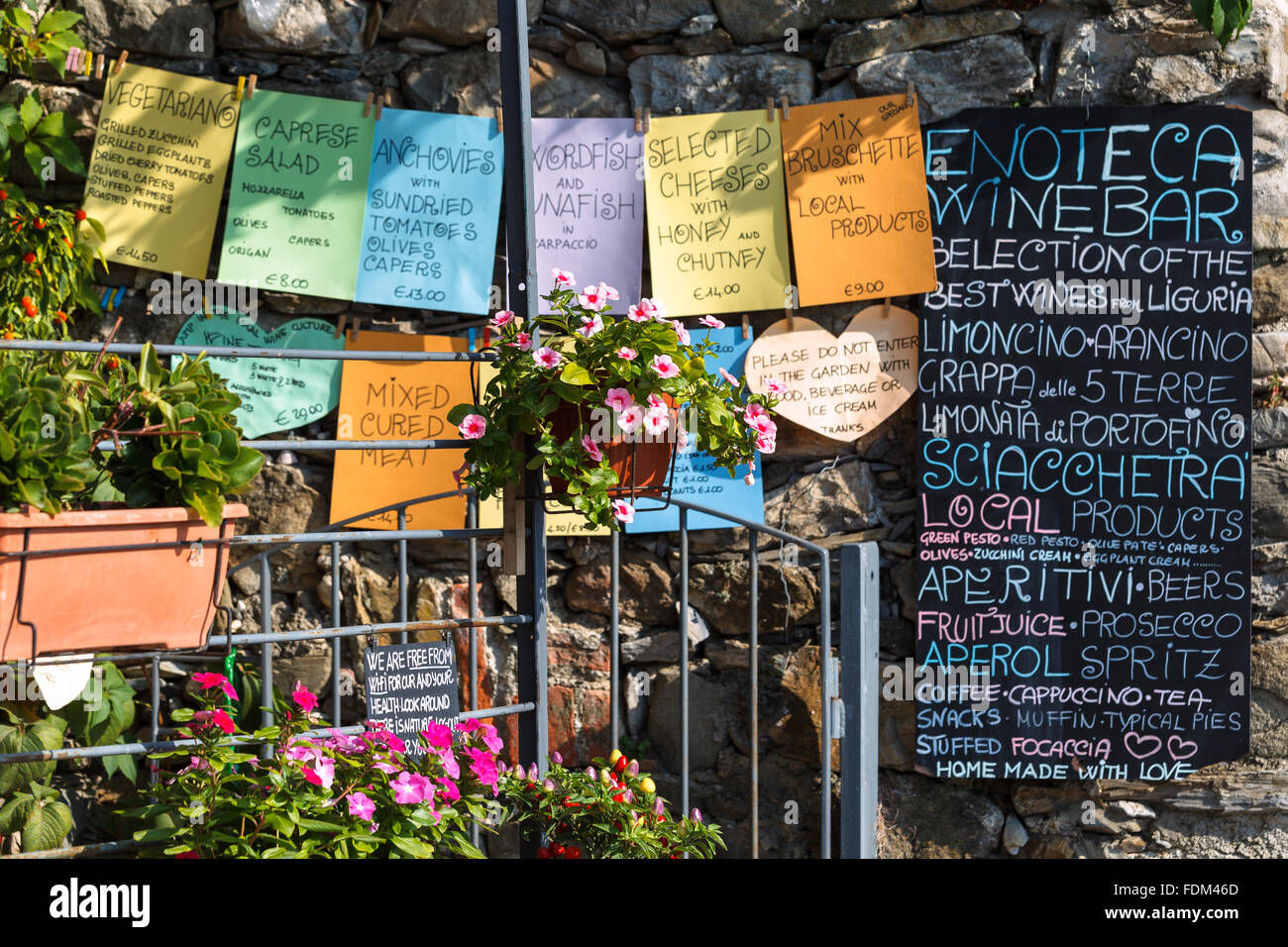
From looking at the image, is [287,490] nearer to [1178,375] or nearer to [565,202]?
[565,202]

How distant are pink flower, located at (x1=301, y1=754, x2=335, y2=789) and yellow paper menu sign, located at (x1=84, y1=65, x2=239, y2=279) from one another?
6.92ft

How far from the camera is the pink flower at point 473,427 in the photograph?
1.96m

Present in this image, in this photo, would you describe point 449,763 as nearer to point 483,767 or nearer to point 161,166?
point 483,767

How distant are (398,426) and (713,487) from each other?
0.97 meters

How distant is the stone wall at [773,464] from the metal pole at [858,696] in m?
0.92

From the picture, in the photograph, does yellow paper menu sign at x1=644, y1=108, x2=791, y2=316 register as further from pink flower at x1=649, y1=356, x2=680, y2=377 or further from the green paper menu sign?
pink flower at x1=649, y1=356, x2=680, y2=377

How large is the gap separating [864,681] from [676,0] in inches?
84.2

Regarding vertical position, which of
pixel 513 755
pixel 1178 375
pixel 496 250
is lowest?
pixel 513 755

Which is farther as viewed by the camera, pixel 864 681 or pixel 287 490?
pixel 287 490

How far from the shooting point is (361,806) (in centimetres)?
154

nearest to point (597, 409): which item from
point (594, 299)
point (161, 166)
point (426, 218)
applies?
point (594, 299)

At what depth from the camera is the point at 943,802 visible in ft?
10.5

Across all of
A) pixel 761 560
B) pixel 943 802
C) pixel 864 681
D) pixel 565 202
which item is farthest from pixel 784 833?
pixel 565 202

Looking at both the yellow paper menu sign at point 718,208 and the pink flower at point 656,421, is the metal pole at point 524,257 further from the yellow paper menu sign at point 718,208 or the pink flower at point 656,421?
the yellow paper menu sign at point 718,208
